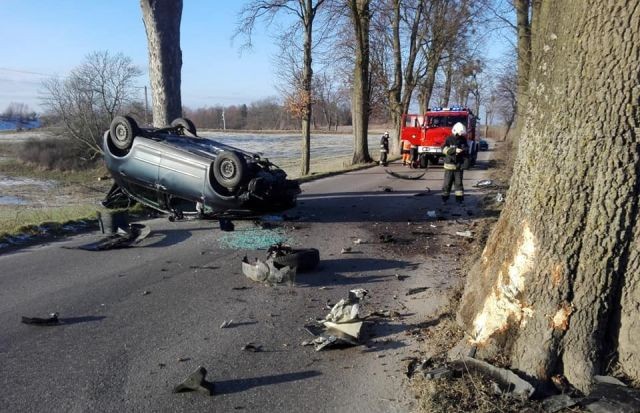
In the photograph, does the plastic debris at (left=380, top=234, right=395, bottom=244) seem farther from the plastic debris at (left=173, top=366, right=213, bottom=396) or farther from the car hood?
the plastic debris at (left=173, top=366, right=213, bottom=396)

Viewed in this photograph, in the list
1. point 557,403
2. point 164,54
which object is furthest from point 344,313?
point 164,54

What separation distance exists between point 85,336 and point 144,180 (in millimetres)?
4832

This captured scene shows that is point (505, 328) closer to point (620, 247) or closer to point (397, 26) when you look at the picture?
point (620, 247)

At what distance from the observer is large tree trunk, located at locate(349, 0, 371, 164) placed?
24.5 metres

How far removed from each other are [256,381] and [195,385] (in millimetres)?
417

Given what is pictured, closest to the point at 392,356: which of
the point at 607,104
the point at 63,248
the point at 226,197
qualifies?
the point at 607,104

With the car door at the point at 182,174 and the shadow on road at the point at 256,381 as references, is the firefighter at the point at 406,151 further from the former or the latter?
the shadow on road at the point at 256,381

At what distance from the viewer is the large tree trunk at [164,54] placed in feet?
40.4

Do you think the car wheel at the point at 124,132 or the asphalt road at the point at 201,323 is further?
the car wheel at the point at 124,132

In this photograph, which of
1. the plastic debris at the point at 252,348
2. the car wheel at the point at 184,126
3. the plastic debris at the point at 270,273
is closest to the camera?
the plastic debris at the point at 252,348

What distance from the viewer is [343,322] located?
A: 15.3 ft

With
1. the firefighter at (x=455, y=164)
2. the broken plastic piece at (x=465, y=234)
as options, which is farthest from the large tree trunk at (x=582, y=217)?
the firefighter at (x=455, y=164)

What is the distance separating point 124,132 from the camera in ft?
30.4

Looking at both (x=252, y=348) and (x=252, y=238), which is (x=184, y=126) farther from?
(x=252, y=348)
